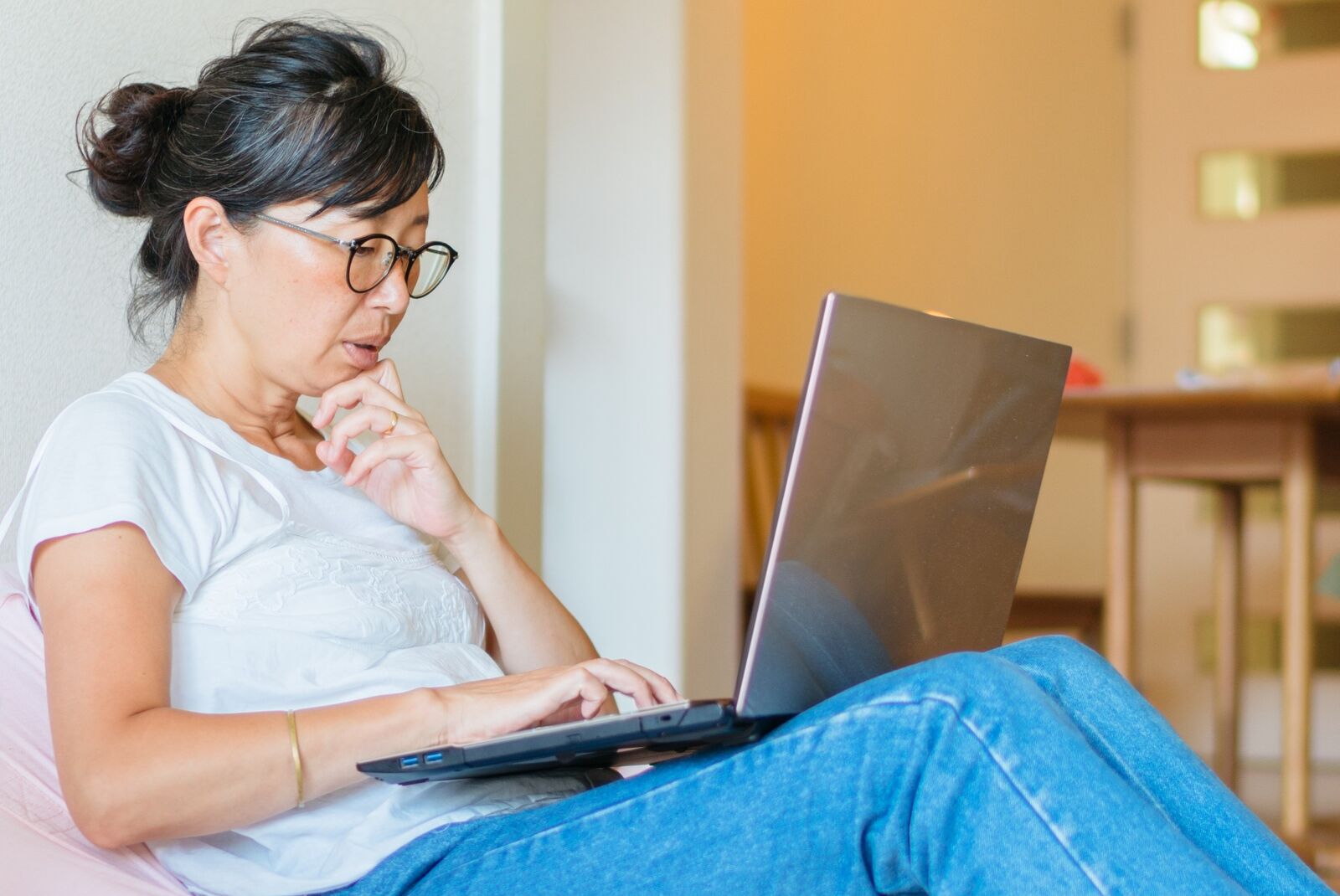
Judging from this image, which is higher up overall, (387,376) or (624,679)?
(387,376)

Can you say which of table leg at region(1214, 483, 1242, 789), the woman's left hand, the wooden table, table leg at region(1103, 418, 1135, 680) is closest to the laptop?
the woman's left hand

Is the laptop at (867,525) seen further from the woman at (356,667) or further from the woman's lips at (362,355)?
the woman's lips at (362,355)

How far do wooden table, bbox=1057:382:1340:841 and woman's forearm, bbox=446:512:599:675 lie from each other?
1.51 m

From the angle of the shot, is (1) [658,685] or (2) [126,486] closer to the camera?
(2) [126,486]

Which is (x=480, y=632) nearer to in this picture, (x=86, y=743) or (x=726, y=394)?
(x=86, y=743)

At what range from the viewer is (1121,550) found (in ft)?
8.95

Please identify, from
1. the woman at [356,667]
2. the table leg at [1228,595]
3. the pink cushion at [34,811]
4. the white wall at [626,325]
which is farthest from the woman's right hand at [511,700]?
the table leg at [1228,595]

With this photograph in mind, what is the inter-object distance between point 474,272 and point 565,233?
775 millimetres

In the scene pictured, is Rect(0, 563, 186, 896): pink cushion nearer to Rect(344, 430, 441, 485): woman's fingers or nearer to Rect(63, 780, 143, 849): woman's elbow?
Rect(63, 780, 143, 849): woman's elbow

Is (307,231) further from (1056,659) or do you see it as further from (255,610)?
(1056,659)

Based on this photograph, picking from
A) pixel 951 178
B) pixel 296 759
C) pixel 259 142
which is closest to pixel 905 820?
pixel 296 759

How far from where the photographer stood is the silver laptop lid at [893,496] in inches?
33.2

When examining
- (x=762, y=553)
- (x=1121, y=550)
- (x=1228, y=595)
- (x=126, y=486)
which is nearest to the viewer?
(x=126, y=486)

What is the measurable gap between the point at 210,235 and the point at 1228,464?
80.8 inches
